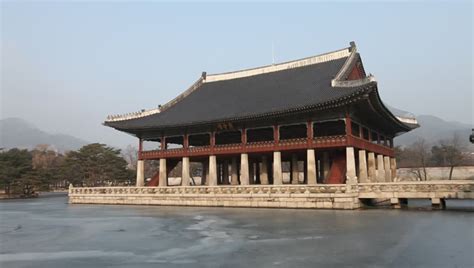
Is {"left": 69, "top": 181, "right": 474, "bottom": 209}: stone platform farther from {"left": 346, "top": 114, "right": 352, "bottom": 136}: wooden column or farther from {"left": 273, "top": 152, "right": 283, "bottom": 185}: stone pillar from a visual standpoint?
{"left": 346, "top": 114, "right": 352, "bottom": 136}: wooden column

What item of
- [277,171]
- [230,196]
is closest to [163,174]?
[230,196]

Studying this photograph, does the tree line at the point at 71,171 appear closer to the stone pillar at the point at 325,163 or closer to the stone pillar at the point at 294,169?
the stone pillar at the point at 294,169

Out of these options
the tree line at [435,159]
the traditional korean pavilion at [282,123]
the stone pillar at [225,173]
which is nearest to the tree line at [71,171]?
the traditional korean pavilion at [282,123]

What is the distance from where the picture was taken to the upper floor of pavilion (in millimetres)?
30453

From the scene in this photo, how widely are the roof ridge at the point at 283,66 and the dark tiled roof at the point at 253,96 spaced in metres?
0.61

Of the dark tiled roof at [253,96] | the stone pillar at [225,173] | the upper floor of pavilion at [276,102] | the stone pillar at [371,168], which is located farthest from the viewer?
the stone pillar at [225,173]

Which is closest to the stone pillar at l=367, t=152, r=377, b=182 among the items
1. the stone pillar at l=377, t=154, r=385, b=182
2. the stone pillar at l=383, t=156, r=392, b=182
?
the stone pillar at l=377, t=154, r=385, b=182

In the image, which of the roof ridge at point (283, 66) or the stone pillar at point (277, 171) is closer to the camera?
the stone pillar at point (277, 171)

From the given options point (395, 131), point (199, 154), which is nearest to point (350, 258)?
point (199, 154)

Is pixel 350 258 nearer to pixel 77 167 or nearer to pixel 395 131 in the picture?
pixel 395 131

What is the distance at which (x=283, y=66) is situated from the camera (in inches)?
1727

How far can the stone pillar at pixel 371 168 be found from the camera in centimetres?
3510

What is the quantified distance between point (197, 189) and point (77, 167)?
42.6 meters

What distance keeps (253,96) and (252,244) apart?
89.6 feet
